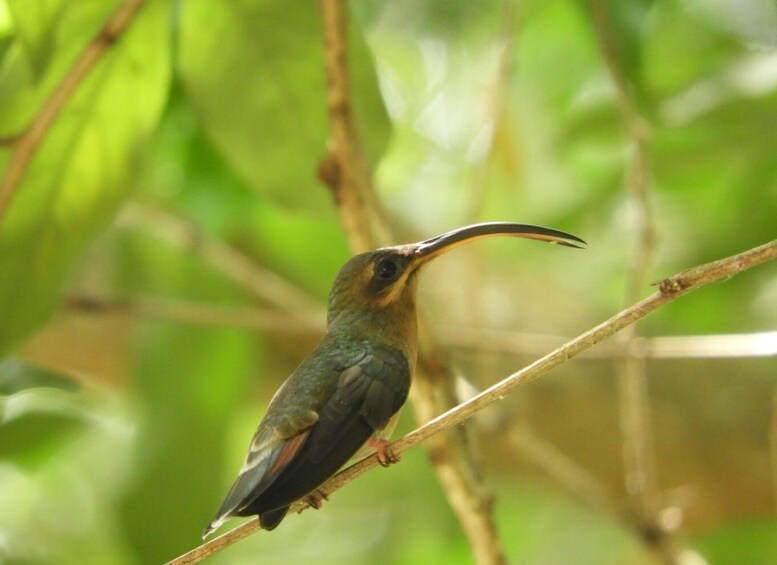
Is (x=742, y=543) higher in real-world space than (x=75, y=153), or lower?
lower

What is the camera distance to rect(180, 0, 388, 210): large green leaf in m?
2.42

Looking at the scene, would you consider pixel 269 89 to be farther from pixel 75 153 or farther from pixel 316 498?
pixel 316 498

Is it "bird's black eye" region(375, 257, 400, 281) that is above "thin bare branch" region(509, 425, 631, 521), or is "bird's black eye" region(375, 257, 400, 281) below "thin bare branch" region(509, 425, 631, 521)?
above

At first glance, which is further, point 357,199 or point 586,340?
point 357,199

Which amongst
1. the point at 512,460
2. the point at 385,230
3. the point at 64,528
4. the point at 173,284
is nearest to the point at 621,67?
the point at 385,230

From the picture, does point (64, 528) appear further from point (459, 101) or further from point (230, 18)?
point (459, 101)

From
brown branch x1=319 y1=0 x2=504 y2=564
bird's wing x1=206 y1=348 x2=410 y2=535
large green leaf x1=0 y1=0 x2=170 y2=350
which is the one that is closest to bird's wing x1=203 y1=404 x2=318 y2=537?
bird's wing x1=206 y1=348 x2=410 y2=535

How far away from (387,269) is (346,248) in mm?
1386

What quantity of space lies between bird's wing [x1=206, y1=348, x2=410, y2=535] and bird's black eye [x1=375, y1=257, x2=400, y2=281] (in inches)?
6.5

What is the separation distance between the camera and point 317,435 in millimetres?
1635

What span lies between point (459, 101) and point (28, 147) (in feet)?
7.72

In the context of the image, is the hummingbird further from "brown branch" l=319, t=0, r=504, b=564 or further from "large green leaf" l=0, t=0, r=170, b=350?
"large green leaf" l=0, t=0, r=170, b=350

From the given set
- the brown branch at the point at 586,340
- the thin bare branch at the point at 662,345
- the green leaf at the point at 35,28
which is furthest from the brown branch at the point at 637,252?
the green leaf at the point at 35,28

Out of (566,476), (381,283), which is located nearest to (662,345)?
(566,476)
